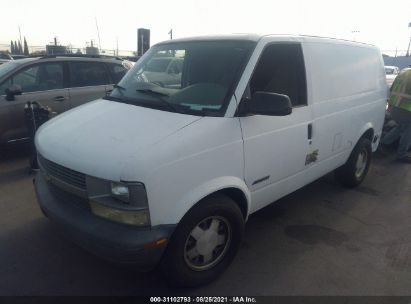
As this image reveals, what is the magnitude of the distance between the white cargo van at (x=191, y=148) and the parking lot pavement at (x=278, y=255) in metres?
0.45

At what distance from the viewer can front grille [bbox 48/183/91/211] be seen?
8.30 feet

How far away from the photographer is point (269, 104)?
8.93 feet

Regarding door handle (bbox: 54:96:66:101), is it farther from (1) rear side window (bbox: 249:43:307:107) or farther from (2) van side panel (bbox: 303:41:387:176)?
(2) van side panel (bbox: 303:41:387:176)

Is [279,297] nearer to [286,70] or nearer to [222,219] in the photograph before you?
[222,219]

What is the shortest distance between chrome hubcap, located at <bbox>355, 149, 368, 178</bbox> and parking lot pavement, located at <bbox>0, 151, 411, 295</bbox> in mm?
484

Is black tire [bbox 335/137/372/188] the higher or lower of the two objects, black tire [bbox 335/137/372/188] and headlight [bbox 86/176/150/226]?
the lower

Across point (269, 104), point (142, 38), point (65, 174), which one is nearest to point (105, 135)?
point (65, 174)

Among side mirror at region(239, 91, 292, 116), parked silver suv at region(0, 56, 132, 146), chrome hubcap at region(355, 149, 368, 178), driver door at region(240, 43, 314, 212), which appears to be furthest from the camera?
parked silver suv at region(0, 56, 132, 146)

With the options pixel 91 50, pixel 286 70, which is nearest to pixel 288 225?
pixel 286 70

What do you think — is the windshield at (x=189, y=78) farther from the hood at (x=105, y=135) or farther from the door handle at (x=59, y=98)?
the door handle at (x=59, y=98)

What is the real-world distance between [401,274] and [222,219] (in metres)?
1.82

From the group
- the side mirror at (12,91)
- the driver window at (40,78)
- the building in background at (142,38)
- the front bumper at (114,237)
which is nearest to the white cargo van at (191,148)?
the front bumper at (114,237)

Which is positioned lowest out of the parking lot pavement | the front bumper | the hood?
the parking lot pavement

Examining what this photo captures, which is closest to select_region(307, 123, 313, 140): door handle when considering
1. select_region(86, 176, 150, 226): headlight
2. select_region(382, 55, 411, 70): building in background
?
select_region(86, 176, 150, 226): headlight
